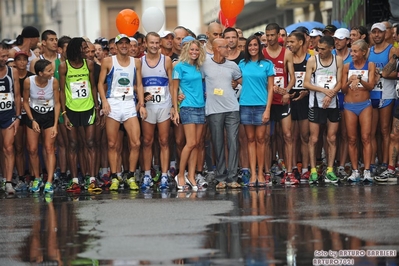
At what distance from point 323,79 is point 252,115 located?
1223mm

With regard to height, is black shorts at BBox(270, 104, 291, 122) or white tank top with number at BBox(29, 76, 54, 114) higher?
white tank top with number at BBox(29, 76, 54, 114)

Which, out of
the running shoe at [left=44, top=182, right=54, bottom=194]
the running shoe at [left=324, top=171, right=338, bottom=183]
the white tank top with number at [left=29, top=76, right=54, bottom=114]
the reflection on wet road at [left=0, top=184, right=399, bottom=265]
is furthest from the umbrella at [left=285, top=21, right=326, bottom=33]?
the running shoe at [left=44, top=182, right=54, bottom=194]

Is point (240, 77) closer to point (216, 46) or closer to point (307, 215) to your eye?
point (216, 46)

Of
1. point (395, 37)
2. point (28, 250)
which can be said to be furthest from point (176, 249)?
point (395, 37)

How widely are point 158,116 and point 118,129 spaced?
62 cm

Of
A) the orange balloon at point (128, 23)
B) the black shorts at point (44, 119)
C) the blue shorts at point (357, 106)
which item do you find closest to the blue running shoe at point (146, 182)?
the black shorts at point (44, 119)

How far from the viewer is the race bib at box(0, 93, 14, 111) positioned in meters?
15.9

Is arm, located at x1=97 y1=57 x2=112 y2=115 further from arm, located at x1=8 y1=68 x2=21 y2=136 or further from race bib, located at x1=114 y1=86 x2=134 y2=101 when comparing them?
arm, located at x1=8 y1=68 x2=21 y2=136

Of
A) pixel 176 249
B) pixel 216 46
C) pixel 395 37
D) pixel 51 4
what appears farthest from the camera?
pixel 51 4

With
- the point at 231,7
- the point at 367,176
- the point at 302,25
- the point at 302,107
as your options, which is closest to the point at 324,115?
the point at 302,107

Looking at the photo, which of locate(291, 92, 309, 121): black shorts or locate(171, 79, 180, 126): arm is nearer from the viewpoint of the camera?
locate(171, 79, 180, 126): arm

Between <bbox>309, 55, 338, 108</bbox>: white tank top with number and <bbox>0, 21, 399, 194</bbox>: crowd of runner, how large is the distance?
0.05 feet

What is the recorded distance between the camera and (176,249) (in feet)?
31.9

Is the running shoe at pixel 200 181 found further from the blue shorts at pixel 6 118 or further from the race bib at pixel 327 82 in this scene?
the blue shorts at pixel 6 118
